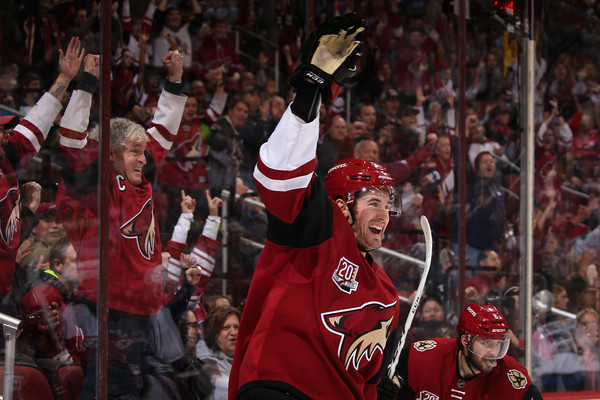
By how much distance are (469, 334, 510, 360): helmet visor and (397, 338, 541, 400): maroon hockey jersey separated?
0.33 ft

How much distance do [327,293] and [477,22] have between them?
2631 millimetres

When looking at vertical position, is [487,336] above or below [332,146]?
below

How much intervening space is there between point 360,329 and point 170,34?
5.98 feet

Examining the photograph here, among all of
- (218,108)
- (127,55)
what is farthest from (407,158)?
(127,55)

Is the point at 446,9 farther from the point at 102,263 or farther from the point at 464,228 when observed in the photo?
the point at 102,263

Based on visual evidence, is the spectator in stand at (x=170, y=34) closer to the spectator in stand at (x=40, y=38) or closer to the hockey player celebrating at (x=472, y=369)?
the spectator in stand at (x=40, y=38)

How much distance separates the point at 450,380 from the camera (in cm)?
279

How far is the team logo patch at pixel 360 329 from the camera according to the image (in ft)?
5.08

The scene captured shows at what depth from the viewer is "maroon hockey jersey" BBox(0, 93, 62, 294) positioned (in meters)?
2.45

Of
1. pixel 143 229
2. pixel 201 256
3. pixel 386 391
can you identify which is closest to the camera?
pixel 386 391

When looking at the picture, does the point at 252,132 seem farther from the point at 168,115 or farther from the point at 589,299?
the point at 589,299

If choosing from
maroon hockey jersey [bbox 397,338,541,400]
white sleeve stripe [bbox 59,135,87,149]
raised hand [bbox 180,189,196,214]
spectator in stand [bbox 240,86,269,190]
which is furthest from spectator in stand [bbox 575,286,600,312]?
white sleeve stripe [bbox 59,135,87,149]

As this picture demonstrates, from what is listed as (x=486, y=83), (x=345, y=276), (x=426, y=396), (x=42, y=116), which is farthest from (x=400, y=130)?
(x=345, y=276)

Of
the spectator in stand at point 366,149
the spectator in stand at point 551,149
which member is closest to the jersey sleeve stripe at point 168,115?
the spectator in stand at point 366,149
